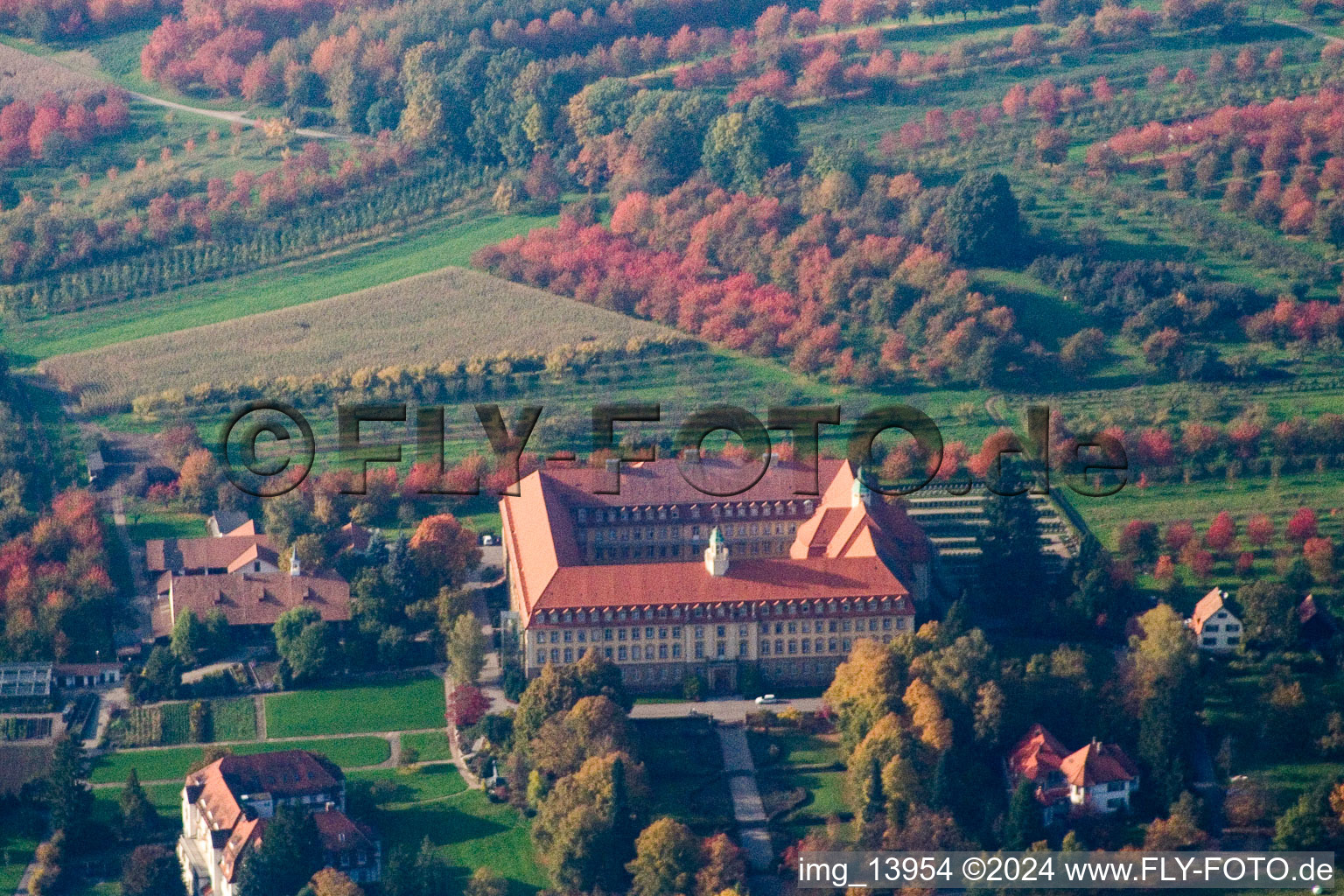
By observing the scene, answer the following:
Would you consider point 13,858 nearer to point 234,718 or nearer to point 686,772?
point 234,718

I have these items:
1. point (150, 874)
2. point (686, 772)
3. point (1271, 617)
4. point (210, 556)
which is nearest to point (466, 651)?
point (686, 772)

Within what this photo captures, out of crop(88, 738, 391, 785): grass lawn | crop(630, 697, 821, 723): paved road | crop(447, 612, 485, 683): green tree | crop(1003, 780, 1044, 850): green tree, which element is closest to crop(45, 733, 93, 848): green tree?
crop(88, 738, 391, 785): grass lawn

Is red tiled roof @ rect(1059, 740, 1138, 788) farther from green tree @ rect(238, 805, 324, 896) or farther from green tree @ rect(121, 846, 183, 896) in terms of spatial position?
green tree @ rect(121, 846, 183, 896)

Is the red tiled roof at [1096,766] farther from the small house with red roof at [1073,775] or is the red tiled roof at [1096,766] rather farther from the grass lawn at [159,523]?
the grass lawn at [159,523]

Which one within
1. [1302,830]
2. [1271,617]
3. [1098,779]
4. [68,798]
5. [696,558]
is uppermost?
[696,558]

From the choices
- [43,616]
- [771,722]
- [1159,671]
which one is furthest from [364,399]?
[1159,671]

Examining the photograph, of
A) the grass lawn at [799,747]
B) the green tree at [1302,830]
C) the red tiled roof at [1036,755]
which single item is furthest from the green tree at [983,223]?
the green tree at [1302,830]
